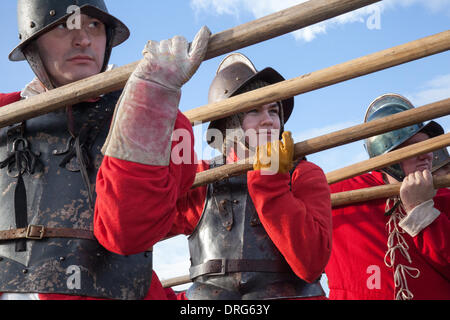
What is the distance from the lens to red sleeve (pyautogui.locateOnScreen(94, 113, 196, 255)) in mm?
2725

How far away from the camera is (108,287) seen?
120 inches

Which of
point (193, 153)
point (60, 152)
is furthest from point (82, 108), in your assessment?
point (193, 153)

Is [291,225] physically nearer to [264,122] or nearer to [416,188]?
[264,122]

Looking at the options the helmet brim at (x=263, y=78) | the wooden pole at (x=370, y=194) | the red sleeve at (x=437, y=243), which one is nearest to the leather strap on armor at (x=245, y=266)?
the helmet brim at (x=263, y=78)

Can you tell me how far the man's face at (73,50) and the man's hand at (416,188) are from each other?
2.89 m

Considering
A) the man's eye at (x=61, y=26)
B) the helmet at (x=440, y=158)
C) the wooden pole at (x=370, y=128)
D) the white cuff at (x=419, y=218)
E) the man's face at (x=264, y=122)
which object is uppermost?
the helmet at (x=440, y=158)

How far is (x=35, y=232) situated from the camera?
3066 mm

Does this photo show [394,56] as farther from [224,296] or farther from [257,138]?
[224,296]

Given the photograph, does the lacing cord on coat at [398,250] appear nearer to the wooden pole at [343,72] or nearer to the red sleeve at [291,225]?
the red sleeve at [291,225]

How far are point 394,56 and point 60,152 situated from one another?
1.79 meters

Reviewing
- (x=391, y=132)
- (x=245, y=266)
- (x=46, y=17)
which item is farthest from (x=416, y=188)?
(x=46, y=17)

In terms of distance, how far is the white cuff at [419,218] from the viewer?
213 inches

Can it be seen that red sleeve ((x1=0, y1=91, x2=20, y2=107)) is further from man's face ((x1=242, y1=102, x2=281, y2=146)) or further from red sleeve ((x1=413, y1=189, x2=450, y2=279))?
red sleeve ((x1=413, y1=189, x2=450, y2=279))

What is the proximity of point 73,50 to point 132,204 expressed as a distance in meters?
1.14
